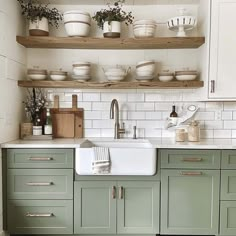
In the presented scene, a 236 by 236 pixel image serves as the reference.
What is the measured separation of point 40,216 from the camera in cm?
236

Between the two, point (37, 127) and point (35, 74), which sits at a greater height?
point (35, 74)

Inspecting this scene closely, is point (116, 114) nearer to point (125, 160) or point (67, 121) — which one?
point (67, 121)

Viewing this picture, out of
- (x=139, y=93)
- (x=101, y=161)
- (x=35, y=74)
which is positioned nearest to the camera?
(x=101, y=161)

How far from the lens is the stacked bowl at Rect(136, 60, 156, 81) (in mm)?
2654

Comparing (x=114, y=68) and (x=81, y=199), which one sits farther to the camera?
(x=114, y=68)

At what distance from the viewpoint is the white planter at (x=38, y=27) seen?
8.67 feet

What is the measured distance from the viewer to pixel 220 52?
8.25ft

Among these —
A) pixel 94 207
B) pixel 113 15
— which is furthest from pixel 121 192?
pixel 113 15

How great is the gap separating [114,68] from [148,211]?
1.32 metres

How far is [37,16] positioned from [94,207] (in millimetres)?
1818

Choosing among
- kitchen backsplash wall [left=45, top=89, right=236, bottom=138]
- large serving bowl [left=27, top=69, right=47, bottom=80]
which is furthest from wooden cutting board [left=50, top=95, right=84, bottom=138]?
large serving bowl [left=27, top=69, right=47, bottom=80]

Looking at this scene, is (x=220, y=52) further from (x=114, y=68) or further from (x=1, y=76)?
(x=1, y=76)

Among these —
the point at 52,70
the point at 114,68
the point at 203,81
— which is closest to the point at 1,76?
the point at 52,70

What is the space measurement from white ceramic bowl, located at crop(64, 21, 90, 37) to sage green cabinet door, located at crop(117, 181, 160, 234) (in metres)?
1.41
